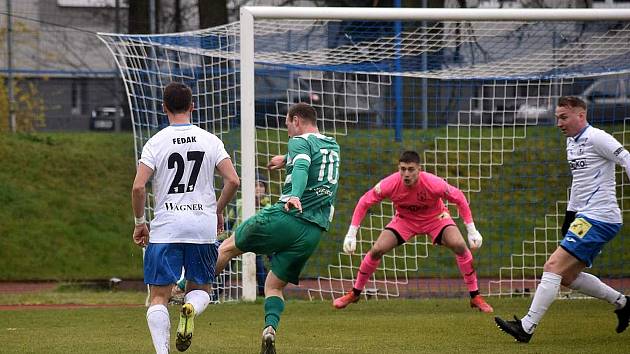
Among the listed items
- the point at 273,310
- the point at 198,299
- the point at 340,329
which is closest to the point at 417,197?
the point at 340,329

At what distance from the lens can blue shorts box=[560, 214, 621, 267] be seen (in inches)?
355

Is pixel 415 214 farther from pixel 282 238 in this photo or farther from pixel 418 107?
pixel 418 107

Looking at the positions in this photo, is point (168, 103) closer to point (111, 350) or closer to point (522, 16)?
point (111, 350)

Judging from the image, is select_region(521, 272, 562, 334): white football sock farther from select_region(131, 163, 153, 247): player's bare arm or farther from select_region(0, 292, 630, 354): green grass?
select_region(131, 163, 153, 247): player's bare arm

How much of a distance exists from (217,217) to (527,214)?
11.0m

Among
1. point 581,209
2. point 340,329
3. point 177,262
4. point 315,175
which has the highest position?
point 315,175

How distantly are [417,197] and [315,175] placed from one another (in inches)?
148

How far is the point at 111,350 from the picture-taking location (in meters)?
8.41

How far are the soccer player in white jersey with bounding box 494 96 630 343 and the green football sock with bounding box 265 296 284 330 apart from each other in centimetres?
213

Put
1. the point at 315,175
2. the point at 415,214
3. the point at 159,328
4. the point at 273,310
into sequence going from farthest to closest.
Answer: the point at 415,214 < the point at 315,175 < the point at 273,310 < the point at 159,328

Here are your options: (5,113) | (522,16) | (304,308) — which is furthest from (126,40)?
(5,113)

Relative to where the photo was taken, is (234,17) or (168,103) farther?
(234,17)

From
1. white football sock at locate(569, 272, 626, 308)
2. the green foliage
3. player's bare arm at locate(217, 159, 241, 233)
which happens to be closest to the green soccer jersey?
player's bare arm at locate(217, 159, 241, 233)

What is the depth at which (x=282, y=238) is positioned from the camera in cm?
806
